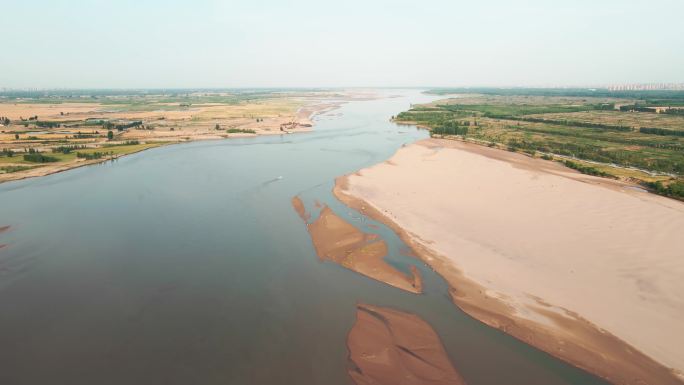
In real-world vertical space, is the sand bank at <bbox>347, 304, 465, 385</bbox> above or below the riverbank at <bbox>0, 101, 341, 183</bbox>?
below

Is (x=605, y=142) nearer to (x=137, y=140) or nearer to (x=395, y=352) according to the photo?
(x=395, y=352)

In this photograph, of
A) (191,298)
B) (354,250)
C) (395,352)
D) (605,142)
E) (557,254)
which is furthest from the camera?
(605,142)

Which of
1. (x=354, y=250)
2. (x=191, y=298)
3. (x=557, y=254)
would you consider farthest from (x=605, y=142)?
(x=191, y=298)

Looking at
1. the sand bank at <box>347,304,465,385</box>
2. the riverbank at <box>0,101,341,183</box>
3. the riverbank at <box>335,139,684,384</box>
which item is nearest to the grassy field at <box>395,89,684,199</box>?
the riverbank at <box>335,139,684,384</box>

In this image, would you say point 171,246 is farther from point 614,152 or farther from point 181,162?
point 614,152

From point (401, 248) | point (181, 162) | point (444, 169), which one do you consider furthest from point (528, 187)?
point (181, 162)

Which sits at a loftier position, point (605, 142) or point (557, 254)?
point (605, 142)

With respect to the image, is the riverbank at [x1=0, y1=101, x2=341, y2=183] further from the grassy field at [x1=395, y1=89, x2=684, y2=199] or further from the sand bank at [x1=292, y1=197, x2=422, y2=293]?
the grassy field at [x1=395, y1=89, x2=684, y2=199]
